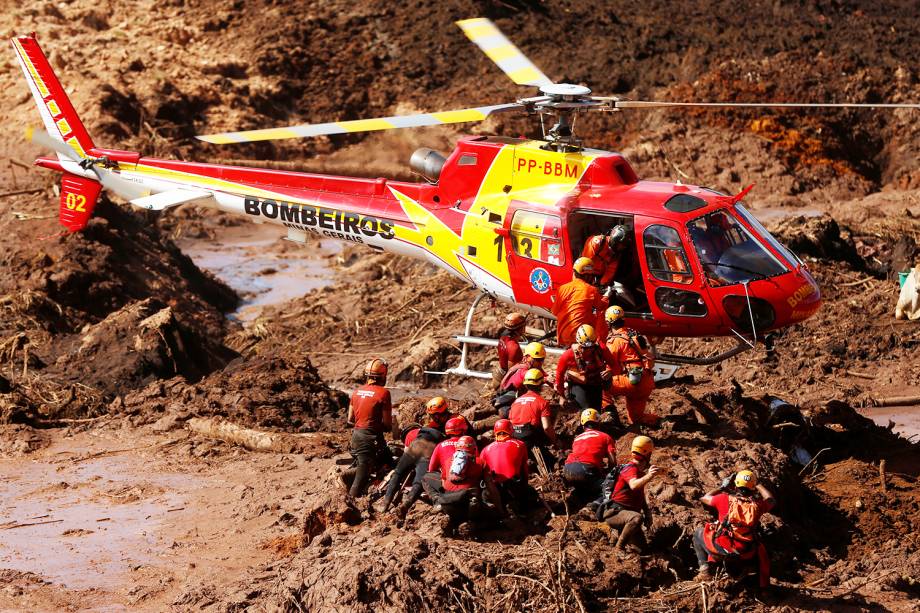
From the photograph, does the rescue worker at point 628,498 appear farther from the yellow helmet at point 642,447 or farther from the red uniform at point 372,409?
the red uniform at point 372,409

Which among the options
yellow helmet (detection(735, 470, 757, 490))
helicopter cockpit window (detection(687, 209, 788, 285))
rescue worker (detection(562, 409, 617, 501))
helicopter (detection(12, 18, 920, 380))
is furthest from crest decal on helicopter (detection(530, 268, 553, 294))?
yellow helmet (detection(735, 470, 757, 490))

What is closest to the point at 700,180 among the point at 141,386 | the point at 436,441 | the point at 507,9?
the point at 507,9

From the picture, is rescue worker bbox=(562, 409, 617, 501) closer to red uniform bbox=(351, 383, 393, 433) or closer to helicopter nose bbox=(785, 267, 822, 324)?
red uniform bbox=(351, 383, 393, 433)

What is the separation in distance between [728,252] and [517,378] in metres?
2.63

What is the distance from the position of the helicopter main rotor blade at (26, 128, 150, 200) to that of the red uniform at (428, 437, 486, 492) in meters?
8.51

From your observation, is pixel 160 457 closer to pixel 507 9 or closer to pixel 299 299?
pixel 299 299

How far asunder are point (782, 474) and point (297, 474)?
17.0ft

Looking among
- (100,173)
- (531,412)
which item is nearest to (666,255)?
(531,412)

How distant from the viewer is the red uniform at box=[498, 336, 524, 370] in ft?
41.0

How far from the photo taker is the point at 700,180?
949 inches

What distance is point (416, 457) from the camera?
413 inches

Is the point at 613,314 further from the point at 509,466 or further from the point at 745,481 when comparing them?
the point at 745,481

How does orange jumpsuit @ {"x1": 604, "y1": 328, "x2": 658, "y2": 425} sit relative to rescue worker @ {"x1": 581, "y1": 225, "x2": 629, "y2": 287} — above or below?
below

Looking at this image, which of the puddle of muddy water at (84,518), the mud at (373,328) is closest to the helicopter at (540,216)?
the mud at (373,328)
